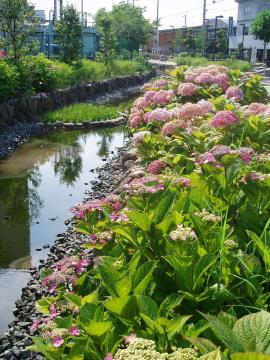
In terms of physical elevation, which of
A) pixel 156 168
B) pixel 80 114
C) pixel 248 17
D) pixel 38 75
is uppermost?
pixel 248 17

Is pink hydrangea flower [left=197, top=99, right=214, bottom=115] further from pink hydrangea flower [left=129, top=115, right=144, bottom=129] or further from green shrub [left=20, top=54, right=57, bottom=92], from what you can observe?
green shrub [left=20, top=54, right=57, bottom=92]

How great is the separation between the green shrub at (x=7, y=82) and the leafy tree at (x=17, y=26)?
92.4 inches

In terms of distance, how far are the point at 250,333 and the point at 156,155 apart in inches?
121

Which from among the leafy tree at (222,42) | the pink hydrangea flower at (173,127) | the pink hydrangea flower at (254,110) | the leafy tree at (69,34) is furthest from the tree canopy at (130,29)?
the pink hydrangea flower at (173,127)

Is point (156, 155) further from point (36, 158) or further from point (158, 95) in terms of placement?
point (36, 158)

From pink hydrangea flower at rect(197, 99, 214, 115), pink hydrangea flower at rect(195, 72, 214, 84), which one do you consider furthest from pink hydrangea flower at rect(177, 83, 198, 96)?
pink hydrangea flower at rect(197, 99, 214, 115)

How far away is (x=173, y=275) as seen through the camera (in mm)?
2086

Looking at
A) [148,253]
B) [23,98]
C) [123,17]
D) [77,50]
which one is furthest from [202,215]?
[123,17]

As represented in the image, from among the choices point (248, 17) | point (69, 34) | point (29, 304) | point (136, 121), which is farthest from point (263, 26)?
point (29, 304)

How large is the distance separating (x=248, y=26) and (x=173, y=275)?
45.5 metres

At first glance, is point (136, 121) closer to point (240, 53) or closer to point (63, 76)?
point (63, 76)

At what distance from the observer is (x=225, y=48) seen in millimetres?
Result: 47031

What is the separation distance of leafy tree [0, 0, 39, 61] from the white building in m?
29.1

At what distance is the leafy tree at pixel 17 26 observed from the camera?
14195 mm
